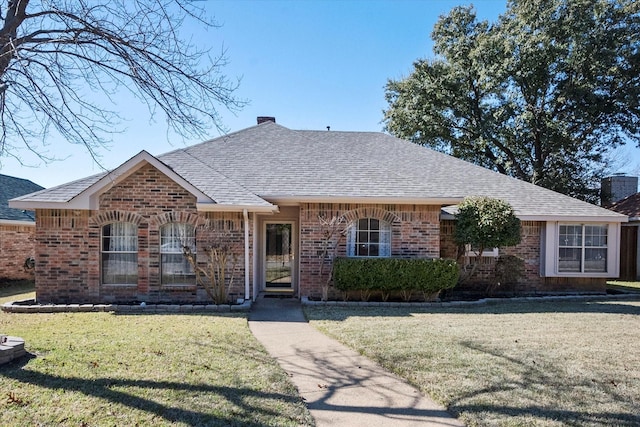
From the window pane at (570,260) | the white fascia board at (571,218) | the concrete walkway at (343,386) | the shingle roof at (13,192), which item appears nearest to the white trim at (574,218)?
the white fascia board at (571,218)

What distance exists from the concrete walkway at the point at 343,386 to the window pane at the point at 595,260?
1045 centimetres

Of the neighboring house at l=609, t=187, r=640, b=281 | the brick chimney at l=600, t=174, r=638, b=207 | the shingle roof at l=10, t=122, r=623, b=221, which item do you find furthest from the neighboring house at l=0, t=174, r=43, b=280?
the brick chimney at l=600, t=174, r=638, b=207

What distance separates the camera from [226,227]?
10.3 meters

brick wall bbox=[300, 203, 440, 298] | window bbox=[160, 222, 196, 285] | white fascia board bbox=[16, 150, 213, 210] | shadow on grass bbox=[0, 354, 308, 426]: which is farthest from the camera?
brick wall bbox=[300, 203, 440, 298]

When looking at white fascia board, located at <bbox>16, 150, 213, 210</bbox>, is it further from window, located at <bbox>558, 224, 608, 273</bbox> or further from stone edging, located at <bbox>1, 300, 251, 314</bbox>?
window, located at <bbox>558, 224, 608, 273</bbox>

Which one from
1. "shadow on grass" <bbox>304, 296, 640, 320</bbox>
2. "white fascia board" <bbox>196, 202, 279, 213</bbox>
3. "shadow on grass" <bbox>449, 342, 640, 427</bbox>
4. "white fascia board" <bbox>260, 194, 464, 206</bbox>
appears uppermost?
"white fascia board" <bbox>260, 194, 464, 206</bbox>

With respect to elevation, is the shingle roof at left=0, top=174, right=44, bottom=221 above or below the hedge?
above

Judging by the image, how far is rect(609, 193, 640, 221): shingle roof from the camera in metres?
18.2

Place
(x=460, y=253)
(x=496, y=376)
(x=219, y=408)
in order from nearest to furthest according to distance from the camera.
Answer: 1. (x=219, y=408)
2. (x=496, y=376)
3. (x=460, y=253)

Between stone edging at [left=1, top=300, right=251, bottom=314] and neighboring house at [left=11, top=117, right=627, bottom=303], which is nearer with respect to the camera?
stone edging at [left=1, top=300, right=251, bottom=314]

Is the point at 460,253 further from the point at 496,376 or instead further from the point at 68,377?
the point at 68,377

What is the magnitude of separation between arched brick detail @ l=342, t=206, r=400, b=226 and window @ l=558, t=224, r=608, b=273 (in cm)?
604

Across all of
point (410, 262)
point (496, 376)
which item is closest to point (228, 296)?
point (410, 262)

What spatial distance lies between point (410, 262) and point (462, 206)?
238 cm
